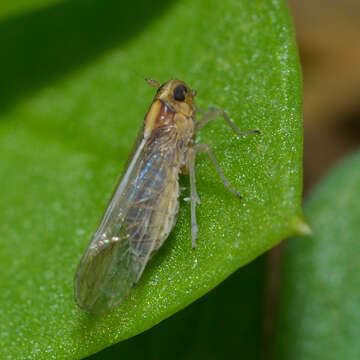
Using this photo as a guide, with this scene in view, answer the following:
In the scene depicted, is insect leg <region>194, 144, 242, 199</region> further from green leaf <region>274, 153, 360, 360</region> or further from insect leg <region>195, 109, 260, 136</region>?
green leaf <region>274, 153, 360, 360</region>

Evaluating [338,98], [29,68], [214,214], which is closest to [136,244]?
[214,214]

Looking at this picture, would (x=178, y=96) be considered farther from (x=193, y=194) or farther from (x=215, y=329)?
(x=215, y=329)

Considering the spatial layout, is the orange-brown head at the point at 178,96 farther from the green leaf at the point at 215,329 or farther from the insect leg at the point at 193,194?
the green leaf at the point at 215,329

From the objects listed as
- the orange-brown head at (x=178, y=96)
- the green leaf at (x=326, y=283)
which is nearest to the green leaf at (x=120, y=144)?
the orange-brown head at (x=178, y=96)

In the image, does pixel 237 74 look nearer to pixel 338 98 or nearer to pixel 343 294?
pixel 343 294

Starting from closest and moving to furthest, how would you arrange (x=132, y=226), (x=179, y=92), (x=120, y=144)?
(x=132, y=226), (x=179, y=92), (x=120, y=144)

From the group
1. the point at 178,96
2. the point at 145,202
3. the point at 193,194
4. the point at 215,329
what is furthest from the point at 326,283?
the point at 178,96
